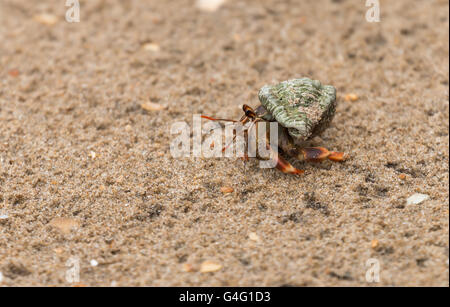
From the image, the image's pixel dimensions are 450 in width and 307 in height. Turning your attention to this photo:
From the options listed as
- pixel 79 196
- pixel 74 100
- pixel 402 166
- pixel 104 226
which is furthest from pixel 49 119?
pixel 402 166

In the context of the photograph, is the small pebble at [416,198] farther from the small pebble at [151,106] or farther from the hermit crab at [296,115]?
the small pebble at [151,106]

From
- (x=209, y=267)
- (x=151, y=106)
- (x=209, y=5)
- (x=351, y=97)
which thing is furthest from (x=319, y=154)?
(x=209, y=5)

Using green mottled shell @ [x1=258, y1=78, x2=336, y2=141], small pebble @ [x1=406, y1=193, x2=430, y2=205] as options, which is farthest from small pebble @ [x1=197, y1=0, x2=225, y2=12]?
small pebble @ [x1=406, y1=193, x2=430, y2=205]

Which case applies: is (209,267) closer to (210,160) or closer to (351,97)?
(210,160)

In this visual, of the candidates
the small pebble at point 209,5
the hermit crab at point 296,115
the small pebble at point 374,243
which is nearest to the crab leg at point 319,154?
the hermit crab at point 296,115

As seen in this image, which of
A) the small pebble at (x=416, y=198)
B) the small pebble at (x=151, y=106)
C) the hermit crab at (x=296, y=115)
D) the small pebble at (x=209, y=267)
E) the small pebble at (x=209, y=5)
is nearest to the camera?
the small pebble at (x=209, y=267)

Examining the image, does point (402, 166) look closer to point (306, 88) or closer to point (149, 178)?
point (306, 88)

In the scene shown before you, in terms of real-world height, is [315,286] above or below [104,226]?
below

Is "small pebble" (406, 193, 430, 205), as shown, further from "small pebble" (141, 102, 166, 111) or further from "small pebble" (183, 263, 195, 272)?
"small pebble" (141, 102, 166, 111)
